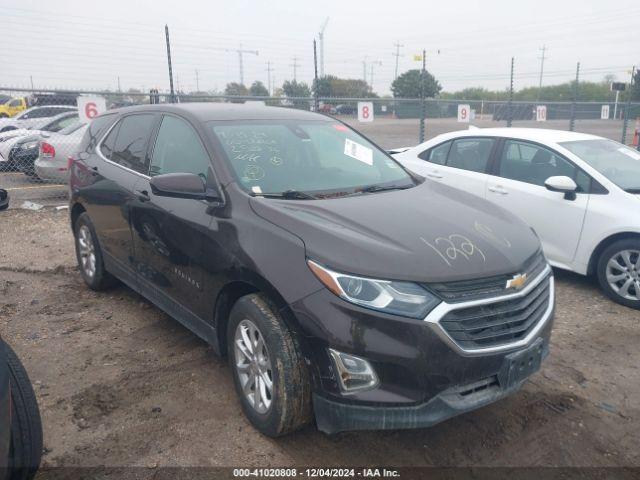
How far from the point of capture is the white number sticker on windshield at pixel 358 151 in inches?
155

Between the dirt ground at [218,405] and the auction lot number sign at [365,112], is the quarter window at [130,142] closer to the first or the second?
the dirt ground at [218,405]

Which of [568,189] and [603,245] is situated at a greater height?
[568,189]

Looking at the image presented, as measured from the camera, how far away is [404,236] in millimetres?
2758

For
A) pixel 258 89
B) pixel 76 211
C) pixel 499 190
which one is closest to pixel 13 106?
pixel 258 89

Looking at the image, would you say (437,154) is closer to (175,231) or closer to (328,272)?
(175,231)

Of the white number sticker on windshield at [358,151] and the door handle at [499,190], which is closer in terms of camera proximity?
the white number sticker on windshield at [358,151]

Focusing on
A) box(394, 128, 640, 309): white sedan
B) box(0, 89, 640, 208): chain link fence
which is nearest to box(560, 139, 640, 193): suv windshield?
box(394, 128, 640, 309): white sedan

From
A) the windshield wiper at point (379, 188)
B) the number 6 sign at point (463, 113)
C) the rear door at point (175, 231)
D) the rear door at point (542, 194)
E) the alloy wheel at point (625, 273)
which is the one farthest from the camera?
the number 6 sign at point (463, 113)

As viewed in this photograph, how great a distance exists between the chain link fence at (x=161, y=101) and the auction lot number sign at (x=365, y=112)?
2 cm

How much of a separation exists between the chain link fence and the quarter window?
48.9 inches

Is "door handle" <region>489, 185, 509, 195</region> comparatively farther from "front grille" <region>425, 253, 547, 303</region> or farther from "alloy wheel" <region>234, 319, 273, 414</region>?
"alloy wheel" <region>234, 319, 273, 414</region>

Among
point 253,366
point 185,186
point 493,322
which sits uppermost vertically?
point 185,186

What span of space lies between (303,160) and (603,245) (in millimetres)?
3148

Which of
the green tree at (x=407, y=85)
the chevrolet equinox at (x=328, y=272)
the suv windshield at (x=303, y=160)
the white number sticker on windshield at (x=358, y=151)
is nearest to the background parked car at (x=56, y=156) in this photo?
the chevrolet equinox at (x=328, y=272)
